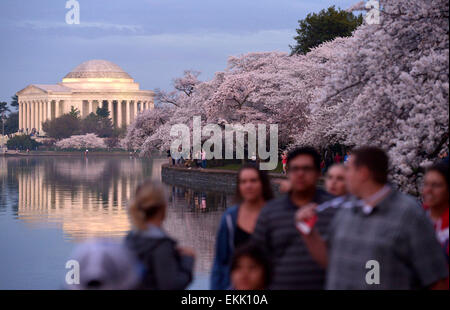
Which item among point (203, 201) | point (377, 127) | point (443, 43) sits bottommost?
point (203, 201)

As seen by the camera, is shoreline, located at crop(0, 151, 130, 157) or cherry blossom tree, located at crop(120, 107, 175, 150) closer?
cherry blossom tree, located at crop(120, 107, 175, 150)

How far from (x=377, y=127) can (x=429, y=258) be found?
34.2ft

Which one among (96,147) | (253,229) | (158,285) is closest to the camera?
(158,285)

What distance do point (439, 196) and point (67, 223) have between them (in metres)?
20.3

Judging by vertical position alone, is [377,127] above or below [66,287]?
above

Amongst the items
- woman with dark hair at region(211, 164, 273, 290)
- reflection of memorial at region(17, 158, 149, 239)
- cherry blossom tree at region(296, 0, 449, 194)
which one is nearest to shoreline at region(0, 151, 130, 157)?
reflection of memorial at region(17, 158, 149, 239)

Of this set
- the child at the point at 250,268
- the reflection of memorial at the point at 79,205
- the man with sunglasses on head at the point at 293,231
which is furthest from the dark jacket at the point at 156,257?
the reflection of memorial at the point at 79,205

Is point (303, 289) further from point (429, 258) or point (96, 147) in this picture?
point (96, 147)

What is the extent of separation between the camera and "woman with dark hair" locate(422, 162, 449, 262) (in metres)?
7.34

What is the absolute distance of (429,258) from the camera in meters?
6.13

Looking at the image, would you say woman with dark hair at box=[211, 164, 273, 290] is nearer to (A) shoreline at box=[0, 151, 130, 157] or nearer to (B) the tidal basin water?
(B) the tidal basin water

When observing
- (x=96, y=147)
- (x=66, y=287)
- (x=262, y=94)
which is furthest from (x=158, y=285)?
(x=96, y=147)

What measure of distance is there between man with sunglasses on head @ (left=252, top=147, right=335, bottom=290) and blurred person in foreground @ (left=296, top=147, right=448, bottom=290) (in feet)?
1.40

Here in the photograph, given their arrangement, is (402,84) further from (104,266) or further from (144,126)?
(144,126)
